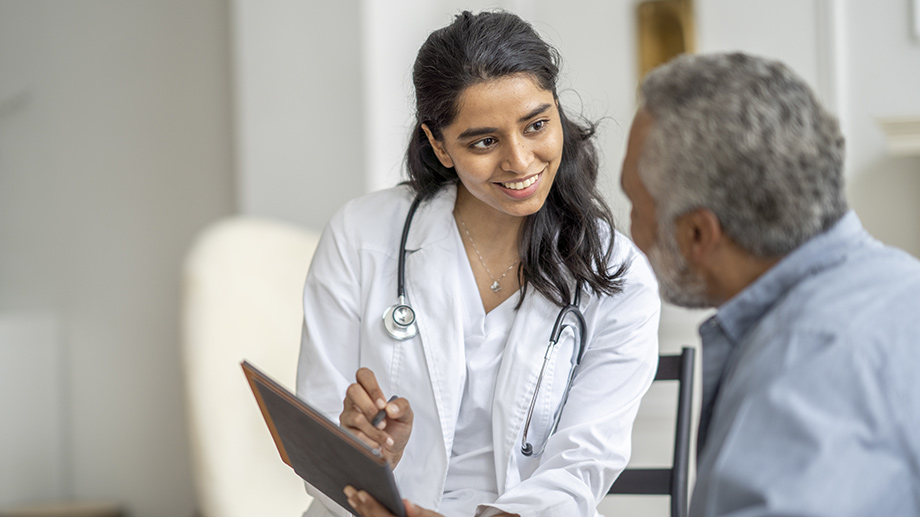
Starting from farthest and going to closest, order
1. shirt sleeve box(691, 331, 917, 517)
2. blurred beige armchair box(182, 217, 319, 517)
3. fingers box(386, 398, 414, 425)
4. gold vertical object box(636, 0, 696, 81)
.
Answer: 1. gold vertical object box(636, 0, 696, 81)
2. blurred beige armchair box(182, 217, 319, 517)
3. fingers box(386, 398, 414, 425)
4. shirt sleeve box(691, 331, 917, 517)

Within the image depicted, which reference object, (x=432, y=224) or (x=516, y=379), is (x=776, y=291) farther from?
(x=432, y=224)

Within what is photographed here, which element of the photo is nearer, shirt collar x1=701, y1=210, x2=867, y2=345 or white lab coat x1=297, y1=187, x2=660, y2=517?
shirt collar x1=701, y1=210, x2=867, y2=345

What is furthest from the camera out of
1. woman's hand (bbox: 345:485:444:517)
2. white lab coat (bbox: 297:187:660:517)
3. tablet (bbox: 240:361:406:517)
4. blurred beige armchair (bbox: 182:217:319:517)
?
blurred beige armchair (bbox: 182:217:319:517)

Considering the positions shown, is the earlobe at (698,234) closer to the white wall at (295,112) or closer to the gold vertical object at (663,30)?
the white wall at (295,112)

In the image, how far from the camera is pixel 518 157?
145 cm

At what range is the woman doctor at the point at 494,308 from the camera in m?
1.46

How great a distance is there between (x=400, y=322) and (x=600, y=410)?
0.36m

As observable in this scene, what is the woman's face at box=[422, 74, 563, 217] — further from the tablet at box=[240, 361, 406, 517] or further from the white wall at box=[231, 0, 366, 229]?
the white wall at box=[231, 0, 366, 229]

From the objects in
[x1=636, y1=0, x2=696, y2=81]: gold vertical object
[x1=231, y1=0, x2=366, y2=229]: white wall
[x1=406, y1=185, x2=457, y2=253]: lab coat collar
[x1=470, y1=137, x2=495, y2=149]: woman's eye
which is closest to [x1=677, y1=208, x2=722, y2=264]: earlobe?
[x1=470, y1=137, x2=495, y2=149]: woman's eye

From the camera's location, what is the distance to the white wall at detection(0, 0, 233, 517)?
9.00 feet

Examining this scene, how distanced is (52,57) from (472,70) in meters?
1.87

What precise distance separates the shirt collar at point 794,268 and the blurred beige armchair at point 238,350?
1.21 meters

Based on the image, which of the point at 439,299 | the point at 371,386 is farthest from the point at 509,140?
the point at 371,386

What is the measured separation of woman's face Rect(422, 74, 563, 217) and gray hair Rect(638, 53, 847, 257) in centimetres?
59
